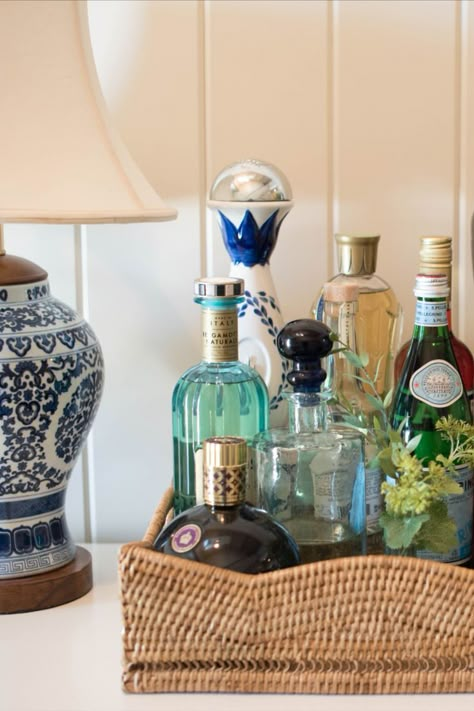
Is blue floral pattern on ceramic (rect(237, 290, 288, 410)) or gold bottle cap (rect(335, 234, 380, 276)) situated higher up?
gold bottle cap (rect(335, 234, 380, 276))

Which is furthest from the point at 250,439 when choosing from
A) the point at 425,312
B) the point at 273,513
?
the point at 425,312

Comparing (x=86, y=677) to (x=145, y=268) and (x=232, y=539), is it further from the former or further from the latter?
(x=145, y=268)

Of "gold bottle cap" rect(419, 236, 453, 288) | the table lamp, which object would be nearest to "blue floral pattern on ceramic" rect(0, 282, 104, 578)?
the table lamp

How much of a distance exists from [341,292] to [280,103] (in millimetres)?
→ 317

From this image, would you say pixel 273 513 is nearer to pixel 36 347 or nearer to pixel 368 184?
pixel 36 347

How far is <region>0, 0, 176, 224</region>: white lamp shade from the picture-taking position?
812 mm

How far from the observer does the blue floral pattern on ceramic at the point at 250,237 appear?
0.96m

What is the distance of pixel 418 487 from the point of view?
2.38 feet

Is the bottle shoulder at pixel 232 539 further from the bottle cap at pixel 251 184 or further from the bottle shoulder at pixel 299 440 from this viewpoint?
the bottle cap at pixel 251 184

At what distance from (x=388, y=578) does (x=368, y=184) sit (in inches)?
20.8

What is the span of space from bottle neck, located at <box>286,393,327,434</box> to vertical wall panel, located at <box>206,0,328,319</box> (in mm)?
301

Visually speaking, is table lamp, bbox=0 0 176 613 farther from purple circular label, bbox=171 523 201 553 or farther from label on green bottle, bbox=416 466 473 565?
label on green bottle, bbox=416 466 473 565

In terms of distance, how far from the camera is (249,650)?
704 millimetres

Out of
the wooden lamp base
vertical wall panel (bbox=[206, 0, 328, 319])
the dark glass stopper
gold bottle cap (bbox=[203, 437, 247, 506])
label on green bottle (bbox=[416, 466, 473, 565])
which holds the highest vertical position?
vertical wall panel (bbox=[206, 0, 328, 319])
